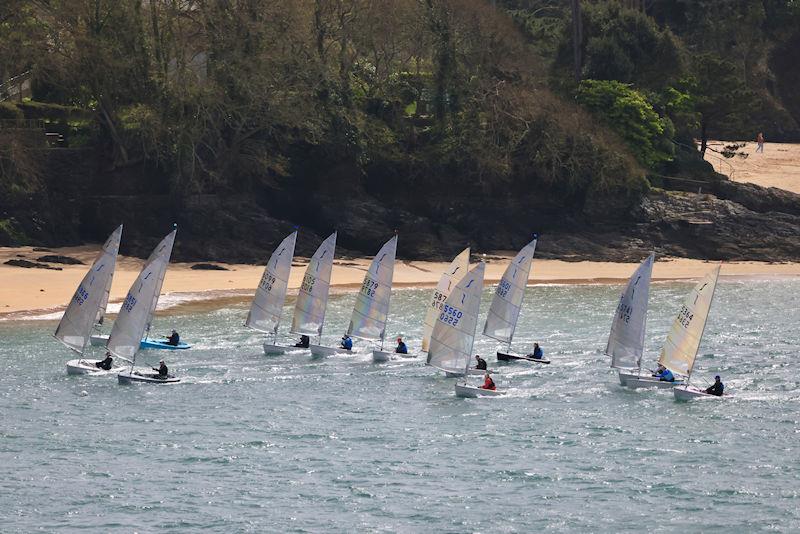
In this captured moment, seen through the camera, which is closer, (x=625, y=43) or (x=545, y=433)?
(x=545, y=433)

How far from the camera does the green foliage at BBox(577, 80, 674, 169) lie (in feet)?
288

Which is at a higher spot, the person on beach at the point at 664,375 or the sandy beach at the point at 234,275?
the sandy beach at the point at 234,275

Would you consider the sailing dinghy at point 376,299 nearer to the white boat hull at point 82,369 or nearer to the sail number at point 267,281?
the sail number at point 267,281

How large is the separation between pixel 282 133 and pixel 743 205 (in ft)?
101

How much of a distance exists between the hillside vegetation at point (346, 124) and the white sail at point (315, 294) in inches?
850

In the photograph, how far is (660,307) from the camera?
6925 centimetres

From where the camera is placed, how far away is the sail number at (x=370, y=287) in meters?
55.9

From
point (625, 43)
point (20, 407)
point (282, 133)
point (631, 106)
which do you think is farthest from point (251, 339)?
point (625, 43)

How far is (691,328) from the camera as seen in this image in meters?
48.6

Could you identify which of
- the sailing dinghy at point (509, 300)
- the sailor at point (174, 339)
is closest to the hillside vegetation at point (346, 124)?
the sailor at point (174, 339)

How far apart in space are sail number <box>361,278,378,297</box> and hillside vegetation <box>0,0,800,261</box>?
2308 centimetres

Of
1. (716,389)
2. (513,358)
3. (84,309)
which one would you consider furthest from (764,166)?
(84,309)

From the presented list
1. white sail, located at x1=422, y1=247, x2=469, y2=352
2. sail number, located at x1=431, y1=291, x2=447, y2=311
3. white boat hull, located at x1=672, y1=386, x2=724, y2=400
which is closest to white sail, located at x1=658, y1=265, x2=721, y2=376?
white boat hull, located at x1=672, y1=386, x2=724, y2=400

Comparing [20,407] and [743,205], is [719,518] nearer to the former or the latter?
[20,407]
